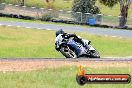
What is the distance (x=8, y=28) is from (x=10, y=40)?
664 cm

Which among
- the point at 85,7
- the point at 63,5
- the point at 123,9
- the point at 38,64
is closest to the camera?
the point at 38,64

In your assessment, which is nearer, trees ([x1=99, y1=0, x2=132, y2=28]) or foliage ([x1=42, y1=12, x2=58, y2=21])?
foliage ([x1=42, y1=12, x2=58, y2=21])

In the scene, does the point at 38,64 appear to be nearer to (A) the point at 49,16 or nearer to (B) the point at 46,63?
(B) the point at 46,63

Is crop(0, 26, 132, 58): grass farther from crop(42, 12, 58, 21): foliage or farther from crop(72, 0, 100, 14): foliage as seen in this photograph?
crop(72, 0, 100, 14): foliage

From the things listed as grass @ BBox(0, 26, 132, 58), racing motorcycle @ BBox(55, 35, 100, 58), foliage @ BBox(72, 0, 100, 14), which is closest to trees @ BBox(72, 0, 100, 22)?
foliage @ BBox(72, 0, 100, 14)

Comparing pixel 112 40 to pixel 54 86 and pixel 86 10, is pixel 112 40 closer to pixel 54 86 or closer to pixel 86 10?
pixel 86 10

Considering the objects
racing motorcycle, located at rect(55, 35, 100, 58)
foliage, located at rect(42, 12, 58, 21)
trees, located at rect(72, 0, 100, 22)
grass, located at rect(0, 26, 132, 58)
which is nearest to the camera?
racing motorcycle, located at rect(55, 35, 100, 58)

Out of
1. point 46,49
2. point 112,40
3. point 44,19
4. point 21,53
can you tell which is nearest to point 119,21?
point 44,19

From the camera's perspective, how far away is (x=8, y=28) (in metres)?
37.4

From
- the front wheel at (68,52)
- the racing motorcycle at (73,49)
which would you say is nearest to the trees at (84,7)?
the racing motorcycle at (73,49)

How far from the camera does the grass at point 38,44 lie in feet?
83.6

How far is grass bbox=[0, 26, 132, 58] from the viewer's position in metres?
25.5

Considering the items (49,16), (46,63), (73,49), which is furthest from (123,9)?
(46,63)

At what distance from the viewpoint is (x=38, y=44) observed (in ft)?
98.5
